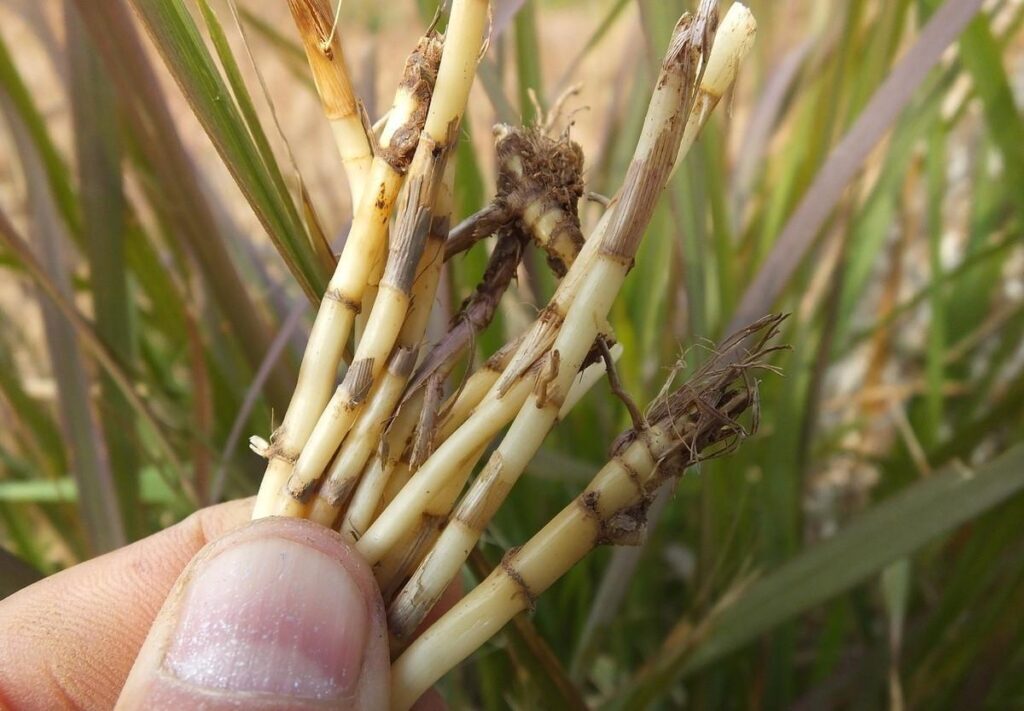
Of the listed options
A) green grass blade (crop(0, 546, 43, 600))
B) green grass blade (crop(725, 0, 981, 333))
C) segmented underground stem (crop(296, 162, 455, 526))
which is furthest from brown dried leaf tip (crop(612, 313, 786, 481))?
green grass blade (crop(0, 546, 43, 600))

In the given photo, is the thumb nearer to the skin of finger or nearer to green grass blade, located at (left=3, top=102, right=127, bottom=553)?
the skin of finger

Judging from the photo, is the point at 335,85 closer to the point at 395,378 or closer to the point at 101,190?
the point at 395,378

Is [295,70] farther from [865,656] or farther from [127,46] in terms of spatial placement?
[865,656]

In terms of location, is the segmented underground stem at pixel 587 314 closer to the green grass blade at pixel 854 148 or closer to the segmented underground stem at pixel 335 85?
the segmented underground stem at pixel 335 85

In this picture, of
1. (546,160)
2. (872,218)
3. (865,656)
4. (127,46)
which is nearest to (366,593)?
(546,160)

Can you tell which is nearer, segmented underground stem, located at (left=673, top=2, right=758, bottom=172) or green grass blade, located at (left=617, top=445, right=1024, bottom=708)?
segmented underground stem, located at (left=673, top=2, right=758, bottom=172)

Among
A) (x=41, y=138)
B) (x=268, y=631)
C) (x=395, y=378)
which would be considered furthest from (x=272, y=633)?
(x=41, y=138)
